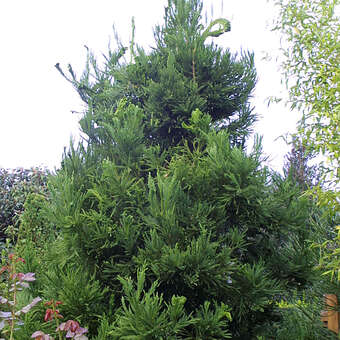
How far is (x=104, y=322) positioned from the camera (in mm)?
2570

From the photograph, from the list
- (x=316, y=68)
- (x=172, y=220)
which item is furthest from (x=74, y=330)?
(x=316, y=68)

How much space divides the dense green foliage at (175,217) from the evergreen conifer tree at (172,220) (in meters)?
0.01

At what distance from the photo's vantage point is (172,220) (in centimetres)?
261

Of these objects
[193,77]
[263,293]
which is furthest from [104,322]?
[193,77]

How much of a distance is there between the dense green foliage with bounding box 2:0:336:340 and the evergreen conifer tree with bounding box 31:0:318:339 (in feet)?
0.04

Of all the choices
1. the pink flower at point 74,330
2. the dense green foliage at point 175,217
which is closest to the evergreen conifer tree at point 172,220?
the dense green foliage at point 175,217

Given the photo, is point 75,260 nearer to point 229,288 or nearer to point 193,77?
point 229,288

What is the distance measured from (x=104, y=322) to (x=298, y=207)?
5.77 ft

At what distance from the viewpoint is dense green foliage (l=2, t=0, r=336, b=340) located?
2609 millimetres

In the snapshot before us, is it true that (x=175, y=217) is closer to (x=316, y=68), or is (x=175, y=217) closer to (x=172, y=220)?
(x=172, y=220)

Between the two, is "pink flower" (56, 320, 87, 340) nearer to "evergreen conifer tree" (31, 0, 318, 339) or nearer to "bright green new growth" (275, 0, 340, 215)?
"evergreen conifer tree" (31, 0, 318, 339)

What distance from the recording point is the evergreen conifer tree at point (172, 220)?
2.60 metres

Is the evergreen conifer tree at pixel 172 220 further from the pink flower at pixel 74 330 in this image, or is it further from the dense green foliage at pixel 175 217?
the pink flower at pixel 74 330

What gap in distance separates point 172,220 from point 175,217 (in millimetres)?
112
